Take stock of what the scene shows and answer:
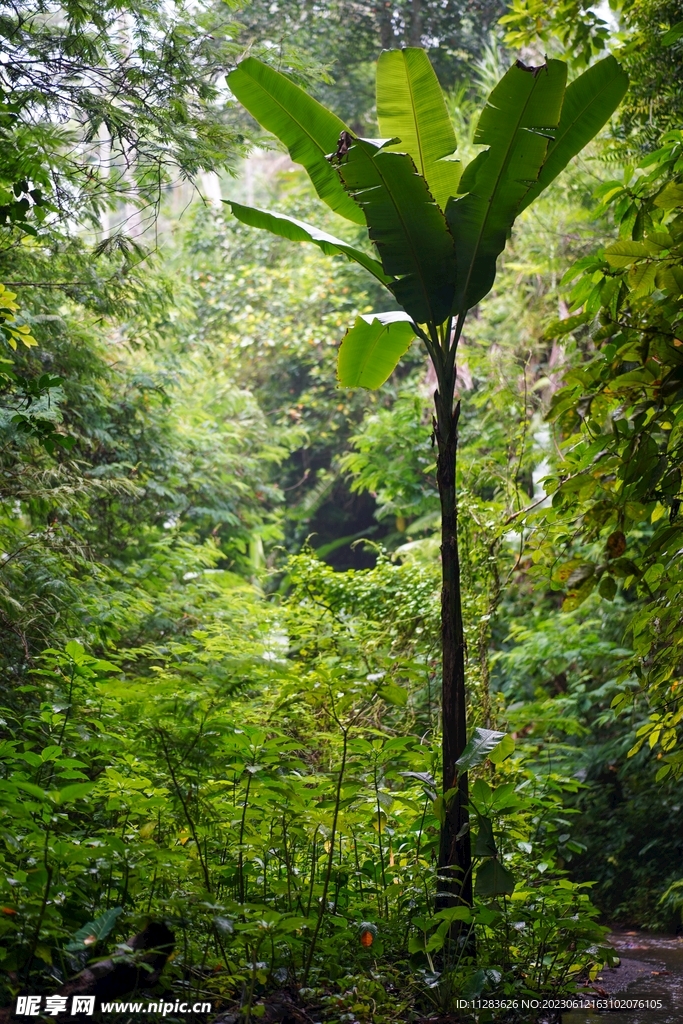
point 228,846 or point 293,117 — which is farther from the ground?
point 293,117

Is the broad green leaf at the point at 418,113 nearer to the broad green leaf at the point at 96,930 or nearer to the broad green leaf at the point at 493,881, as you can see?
the broad green leaf at the point at 493,881

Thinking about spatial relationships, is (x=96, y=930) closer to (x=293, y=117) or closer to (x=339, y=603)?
(x=293, y=117)

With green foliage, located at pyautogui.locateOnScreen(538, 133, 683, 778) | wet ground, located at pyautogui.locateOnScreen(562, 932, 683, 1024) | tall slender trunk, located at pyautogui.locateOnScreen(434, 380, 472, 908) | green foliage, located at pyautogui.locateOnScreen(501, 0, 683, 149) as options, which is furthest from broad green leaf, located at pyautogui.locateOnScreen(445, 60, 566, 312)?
wet ground, located at pyautogui.locateOnScreen(562, 932, 683, 1024)

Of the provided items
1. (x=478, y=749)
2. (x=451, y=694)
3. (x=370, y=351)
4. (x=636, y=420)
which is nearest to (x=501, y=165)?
(x=370, y=351)

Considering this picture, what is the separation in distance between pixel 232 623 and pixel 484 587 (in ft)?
7.21

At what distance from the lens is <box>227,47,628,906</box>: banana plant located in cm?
300

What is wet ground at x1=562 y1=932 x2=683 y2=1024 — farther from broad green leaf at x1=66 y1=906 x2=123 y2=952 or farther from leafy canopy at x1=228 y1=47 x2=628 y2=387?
leafy canopy at x1=228 y1=47 x2=628 y2=387

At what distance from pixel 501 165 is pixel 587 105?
55cm

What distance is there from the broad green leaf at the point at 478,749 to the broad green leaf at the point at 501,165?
169 centimetres

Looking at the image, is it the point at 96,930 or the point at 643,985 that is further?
the point at 643,985

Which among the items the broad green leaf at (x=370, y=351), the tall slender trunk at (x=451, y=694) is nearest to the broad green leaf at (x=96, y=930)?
the tall slender trunk at (x=451, y=694)

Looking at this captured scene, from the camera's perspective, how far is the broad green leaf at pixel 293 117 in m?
3.32

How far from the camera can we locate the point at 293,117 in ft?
11.2

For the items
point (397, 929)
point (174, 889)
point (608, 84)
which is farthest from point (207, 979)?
point (608, 84)
